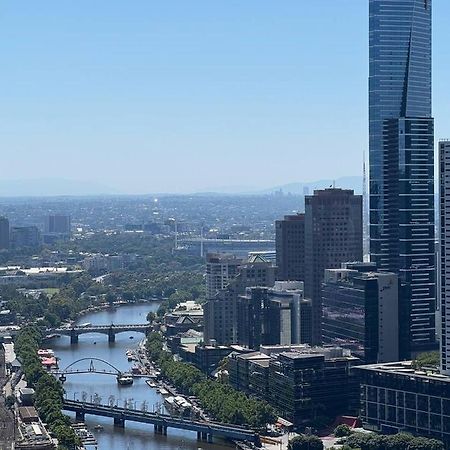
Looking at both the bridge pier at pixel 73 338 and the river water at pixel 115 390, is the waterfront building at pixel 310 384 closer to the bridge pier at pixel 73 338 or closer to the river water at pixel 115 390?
the river water at pixel 115 390

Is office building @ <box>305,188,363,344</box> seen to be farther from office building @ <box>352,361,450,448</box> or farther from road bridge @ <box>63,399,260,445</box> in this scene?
office building @ <box>352,361,450,448</box>

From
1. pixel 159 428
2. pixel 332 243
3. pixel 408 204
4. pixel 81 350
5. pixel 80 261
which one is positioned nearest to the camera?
pixel 159 428

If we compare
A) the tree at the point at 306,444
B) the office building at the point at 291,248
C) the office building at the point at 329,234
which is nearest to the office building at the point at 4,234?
the office building at the point at 291,248

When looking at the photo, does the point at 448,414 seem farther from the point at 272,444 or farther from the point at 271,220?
the point at 271,220

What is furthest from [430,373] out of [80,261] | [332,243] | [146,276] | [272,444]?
[80,261]

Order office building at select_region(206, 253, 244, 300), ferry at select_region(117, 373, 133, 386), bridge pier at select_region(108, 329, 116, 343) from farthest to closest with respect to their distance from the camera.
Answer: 1. bridge pier at select_region(108, 329, 116, 343)
2. office building at select_region(206, 253, 244, 300)
3. ferry at select_region(117, 373, 133, 386)

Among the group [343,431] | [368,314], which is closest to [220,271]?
[368,314]

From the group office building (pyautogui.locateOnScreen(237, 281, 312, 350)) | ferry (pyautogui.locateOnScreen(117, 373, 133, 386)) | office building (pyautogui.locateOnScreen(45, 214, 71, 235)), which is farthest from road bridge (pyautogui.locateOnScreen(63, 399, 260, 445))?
office building (pyautogui.locateOnScreen(45, 214, 71, 235))
